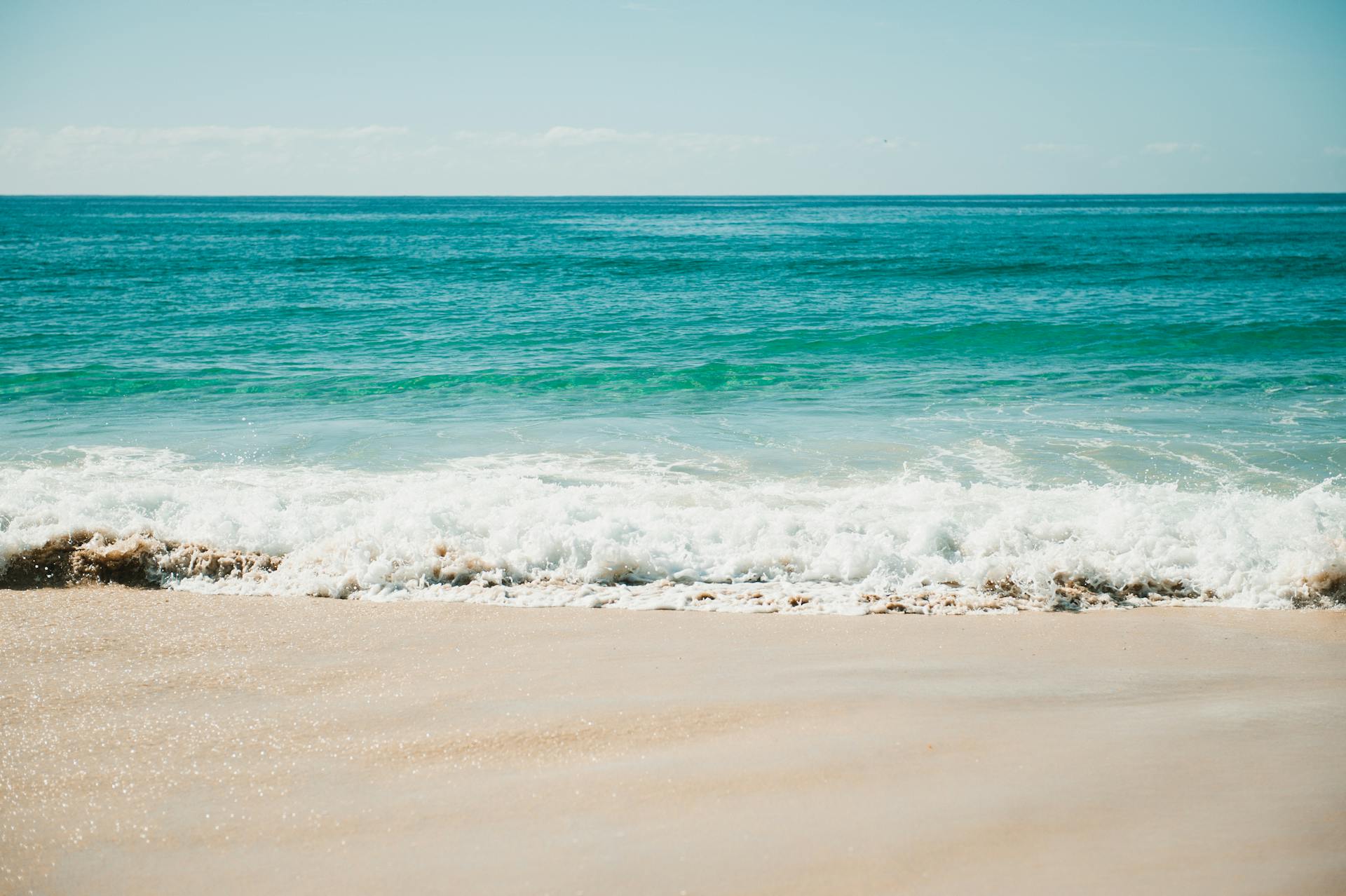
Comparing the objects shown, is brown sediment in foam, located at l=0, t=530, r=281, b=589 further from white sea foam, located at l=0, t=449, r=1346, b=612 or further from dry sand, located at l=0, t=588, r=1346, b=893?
dry sand, located at l=0, t=588, r=1346, b=893

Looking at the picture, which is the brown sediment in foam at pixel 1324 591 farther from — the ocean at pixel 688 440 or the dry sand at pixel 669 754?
the dry sand at pixel 669 754

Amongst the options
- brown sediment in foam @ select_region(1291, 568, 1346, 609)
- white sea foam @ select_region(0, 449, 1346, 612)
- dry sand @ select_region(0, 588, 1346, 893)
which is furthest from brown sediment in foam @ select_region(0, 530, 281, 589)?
brown sediment in foam @ select_region(1291, 568, 1346, 609)

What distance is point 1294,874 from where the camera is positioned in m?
2.84

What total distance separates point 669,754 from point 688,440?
20.1 ft

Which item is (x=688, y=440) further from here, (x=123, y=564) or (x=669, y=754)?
(x=669, y=754)

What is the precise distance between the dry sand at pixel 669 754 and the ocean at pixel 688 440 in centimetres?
67

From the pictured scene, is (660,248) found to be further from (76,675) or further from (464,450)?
(76,675)

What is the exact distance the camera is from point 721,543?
6152 mm

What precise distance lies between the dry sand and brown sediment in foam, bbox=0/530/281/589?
0.60 m

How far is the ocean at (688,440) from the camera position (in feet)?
18.8

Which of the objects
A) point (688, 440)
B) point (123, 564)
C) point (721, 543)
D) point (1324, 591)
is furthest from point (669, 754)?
point (688, 440)

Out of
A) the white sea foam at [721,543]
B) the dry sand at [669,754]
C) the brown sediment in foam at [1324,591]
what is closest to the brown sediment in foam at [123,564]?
the white sea foam at [721,543]

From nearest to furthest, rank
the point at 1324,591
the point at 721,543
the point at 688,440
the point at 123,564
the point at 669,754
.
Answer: the point at 669,754, the point at 1324,591, the point at 123,564, the point at 721,543, the point at 688,440

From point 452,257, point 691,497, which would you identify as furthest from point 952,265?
point 691,497
